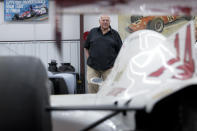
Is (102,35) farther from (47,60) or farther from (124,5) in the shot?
(124,5)

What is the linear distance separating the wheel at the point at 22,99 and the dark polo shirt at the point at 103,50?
230 cm

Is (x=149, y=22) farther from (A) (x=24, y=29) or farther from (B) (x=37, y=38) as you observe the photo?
(A) (x=24, y=29)

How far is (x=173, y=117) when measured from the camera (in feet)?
3.38

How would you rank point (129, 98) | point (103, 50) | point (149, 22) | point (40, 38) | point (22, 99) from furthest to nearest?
point (40, 38) → point (149, 22) → point (103, 50) → point (129, 98) → point (22, 99)

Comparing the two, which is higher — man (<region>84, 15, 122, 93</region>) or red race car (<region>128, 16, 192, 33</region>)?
red race car (<region>128, 16, 192, 33</region>)

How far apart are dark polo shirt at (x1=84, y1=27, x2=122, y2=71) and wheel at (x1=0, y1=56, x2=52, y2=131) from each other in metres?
2.30

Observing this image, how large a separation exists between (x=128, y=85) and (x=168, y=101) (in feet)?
0.75

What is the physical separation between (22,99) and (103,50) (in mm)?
2387

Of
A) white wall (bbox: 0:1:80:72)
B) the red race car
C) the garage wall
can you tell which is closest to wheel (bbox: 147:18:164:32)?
the red race car

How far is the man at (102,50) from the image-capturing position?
3289 millimetres

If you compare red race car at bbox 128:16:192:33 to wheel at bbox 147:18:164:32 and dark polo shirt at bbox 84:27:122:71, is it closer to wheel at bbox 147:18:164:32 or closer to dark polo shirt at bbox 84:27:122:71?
wheel at bbox 147:18:164:32

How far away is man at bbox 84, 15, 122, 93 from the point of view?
3.29 m

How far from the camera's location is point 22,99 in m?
0.95

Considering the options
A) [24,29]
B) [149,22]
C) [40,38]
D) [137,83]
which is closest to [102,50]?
[149,22]
